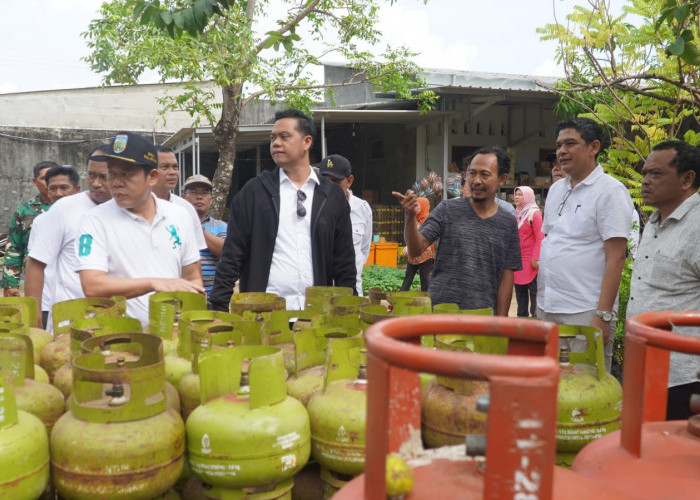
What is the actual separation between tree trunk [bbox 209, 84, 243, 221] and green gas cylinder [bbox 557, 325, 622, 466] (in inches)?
402

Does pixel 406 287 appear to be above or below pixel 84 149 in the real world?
below

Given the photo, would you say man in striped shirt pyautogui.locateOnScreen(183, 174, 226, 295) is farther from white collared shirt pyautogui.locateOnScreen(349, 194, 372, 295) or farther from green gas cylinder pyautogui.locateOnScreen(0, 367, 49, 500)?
green gas cylinder pyautogui.locateOnScreen(0, 367, 49, 500)

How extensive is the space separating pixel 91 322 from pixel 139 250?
856 millimetres

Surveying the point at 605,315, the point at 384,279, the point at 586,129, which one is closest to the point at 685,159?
the point at 586,129

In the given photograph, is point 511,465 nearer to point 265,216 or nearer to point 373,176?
point 265,216

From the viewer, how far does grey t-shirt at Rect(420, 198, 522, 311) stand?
12.5ft

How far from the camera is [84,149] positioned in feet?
63.3

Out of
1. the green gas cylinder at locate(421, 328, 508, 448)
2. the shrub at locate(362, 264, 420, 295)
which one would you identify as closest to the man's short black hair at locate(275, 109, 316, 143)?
the green gas cylinder at locate(421, 328, 508, 448)

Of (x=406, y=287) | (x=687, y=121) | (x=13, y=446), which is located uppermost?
(x=687, y=121)

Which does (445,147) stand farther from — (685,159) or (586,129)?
(685,159)

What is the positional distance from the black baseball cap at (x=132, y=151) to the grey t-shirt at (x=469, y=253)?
1.76m

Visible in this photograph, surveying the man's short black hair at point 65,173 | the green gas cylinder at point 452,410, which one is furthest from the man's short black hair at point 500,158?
the man's short black hair at point 65,173

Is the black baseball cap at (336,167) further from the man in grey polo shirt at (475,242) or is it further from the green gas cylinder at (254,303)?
the green gas cylinder at (254,303)

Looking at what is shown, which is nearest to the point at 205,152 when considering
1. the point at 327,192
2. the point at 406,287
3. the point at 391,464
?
the point at 406,287
